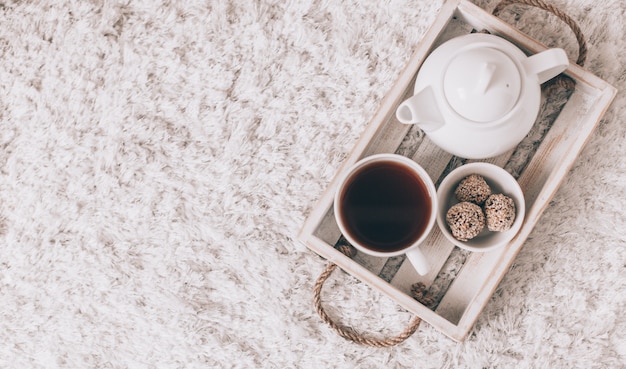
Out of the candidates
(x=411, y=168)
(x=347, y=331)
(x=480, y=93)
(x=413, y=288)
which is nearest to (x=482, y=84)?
(x=480, y=93)

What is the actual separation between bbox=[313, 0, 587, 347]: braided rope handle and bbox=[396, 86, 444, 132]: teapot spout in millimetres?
191

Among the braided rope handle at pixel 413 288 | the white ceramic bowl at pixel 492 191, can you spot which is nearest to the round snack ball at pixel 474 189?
the white ceramic bowl at pixel 492 191

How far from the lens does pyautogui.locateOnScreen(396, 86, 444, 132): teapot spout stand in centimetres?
58

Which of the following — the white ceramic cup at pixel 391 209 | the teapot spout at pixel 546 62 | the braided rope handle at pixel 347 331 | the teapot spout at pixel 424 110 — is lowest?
the braided rope handle at pixel 347 331

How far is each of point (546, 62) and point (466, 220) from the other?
0.20 meters

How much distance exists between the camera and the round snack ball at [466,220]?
0.62 metres

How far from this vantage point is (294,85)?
79 centimetres

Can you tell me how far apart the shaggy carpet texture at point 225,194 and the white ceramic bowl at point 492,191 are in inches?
6.1

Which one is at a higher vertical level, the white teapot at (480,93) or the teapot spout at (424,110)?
the white teapot at (480,93)

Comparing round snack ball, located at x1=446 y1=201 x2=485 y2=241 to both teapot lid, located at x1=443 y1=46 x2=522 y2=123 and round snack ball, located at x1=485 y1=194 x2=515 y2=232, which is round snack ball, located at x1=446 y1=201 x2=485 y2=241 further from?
teapot lid, located at x1=443 y1=46 x2=522 y2=123

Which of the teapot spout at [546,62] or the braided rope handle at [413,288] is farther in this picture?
the braided rope handle at [413,288]

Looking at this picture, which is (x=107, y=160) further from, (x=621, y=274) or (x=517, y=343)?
(x=621, y=274)

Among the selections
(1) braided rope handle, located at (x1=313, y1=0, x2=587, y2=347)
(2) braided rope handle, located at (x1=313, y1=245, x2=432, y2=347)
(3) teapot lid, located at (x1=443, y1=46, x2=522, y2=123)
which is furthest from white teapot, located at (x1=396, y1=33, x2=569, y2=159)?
(2) braided rope handle, located at (x1=313, y1=245, x2=432, y2=347)

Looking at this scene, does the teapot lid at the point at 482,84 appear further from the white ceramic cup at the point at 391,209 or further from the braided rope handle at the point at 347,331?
the braided rope handle at the point at 347,331
